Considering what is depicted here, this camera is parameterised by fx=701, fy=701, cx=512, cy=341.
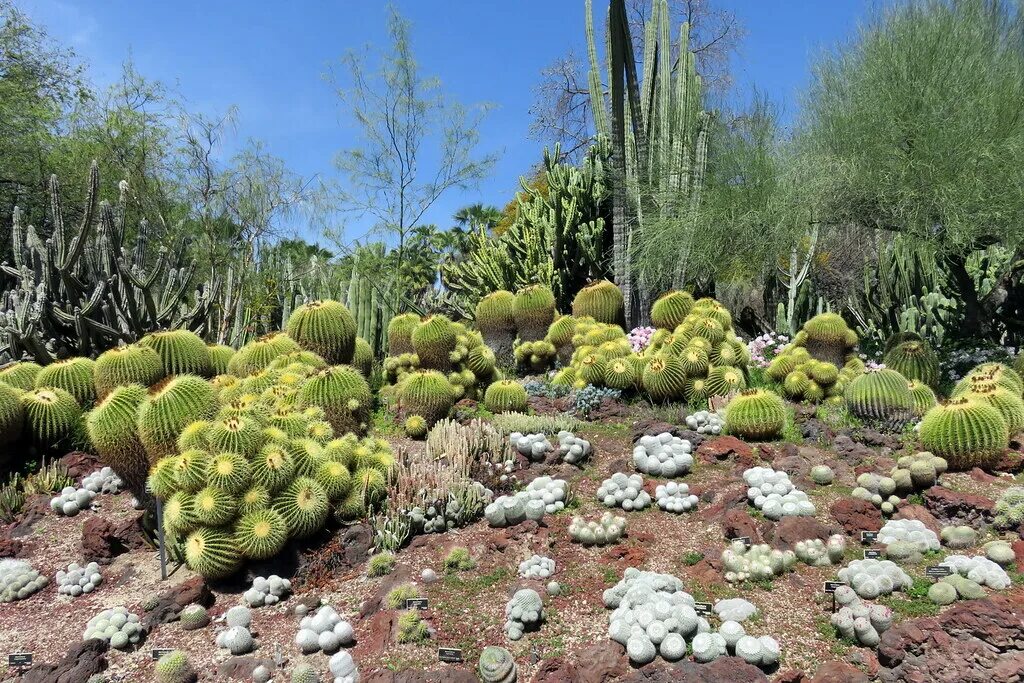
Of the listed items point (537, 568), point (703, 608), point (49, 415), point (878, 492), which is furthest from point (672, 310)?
point (49, 415)

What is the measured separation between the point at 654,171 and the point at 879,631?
35.9ft

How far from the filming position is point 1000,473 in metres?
5.38

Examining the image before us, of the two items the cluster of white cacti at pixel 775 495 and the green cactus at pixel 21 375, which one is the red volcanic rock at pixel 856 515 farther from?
the green cactus at pixel 21 375

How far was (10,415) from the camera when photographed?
6.23 metres

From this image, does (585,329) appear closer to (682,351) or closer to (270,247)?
(682,351)

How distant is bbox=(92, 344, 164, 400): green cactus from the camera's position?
6465 millimetres

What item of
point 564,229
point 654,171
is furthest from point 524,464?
point 654,171

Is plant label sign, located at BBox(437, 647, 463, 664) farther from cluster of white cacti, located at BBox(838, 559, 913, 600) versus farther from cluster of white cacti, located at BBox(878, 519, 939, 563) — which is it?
cluster of white cacti, located at BBox(878, 519, 939, 563)

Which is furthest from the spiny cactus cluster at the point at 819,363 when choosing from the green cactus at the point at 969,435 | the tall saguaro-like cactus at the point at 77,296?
the tall saguaro-like cactus at the point at 77,296

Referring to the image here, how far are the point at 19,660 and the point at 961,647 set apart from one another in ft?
16.5

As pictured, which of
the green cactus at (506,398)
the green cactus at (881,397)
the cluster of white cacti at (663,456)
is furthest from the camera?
the green cactus at (506,398)

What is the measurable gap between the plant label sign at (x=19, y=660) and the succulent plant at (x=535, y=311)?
7.03 metres

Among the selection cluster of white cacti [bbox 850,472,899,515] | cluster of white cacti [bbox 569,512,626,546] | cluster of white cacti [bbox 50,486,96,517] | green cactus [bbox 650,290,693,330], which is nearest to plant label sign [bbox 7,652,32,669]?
cluster of white cacti [bbox 50,486,96,517]

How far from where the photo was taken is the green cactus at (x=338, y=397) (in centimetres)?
609
